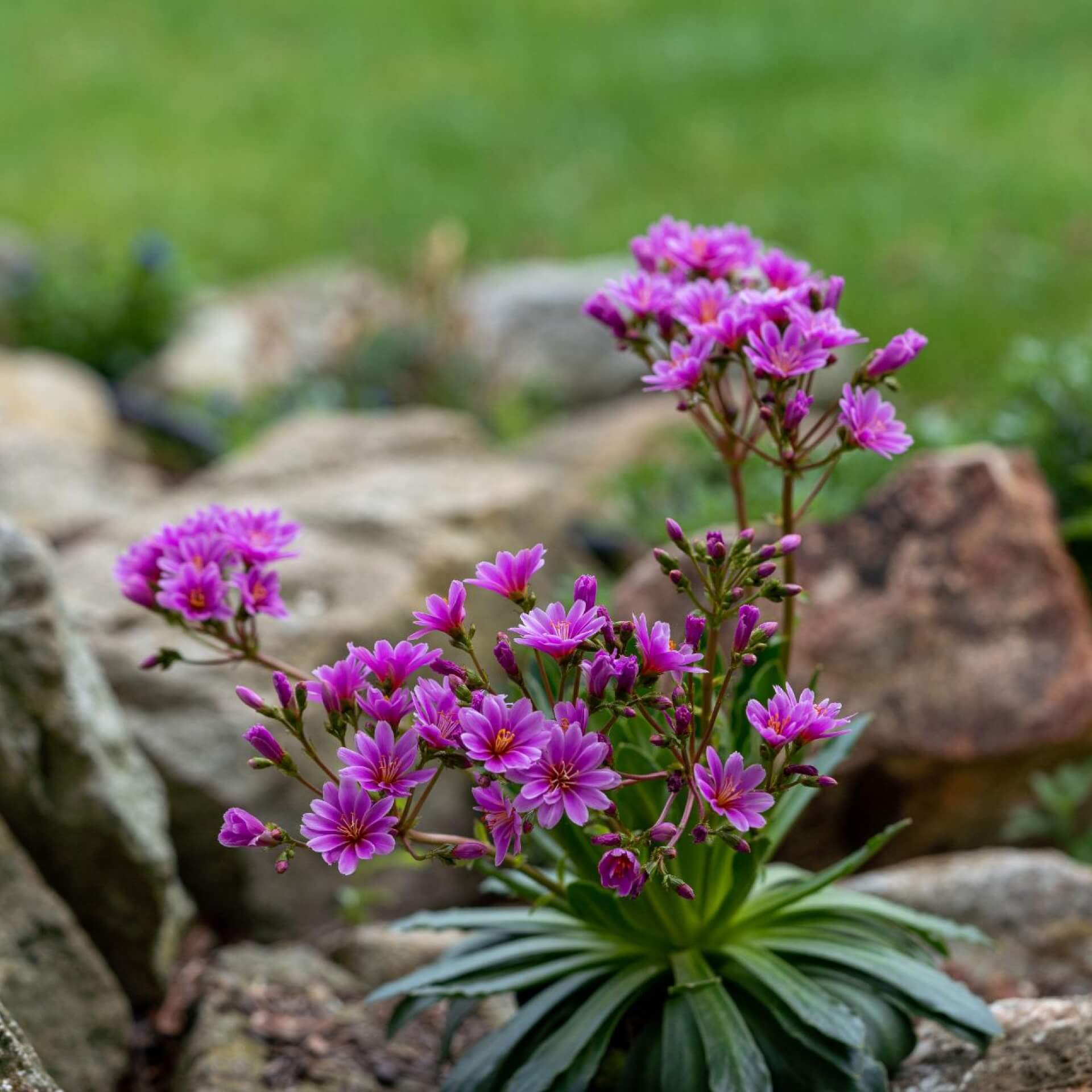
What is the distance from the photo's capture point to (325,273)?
860 cm

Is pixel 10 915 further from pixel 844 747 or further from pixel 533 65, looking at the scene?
pixel 533 65

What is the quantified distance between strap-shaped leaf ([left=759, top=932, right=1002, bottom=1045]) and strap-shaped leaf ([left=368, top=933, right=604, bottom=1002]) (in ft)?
1.03

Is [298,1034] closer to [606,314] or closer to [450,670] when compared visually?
[450,670]

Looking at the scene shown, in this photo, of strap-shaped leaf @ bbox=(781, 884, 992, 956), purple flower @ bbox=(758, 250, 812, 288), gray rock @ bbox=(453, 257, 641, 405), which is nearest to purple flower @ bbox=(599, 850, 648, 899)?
strap-shaped leaf @ bbox=(781, 884, 992, 956)

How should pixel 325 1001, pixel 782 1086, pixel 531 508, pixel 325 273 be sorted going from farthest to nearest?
pixel 325 273 → pixel 531 508 → pixel 325 1001 → pixel 782 1086

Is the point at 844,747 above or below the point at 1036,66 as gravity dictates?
below

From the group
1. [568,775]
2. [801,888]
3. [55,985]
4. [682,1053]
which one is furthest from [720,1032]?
[55,985]

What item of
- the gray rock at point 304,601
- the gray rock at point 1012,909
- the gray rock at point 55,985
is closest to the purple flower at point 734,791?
the gray rock at point 55,985

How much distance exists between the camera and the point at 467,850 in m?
1.96

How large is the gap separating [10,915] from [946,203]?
7763 mm

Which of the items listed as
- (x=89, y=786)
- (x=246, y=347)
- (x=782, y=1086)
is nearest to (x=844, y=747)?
(x=782, y=1086)

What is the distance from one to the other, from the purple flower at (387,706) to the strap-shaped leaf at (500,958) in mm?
776

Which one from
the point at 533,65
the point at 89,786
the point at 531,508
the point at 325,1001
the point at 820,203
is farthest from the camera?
the point at 533,65

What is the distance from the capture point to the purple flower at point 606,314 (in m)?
2.52
